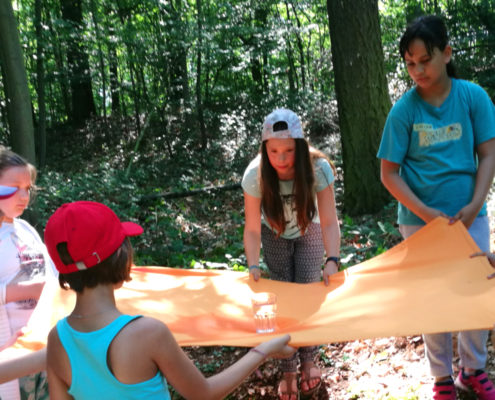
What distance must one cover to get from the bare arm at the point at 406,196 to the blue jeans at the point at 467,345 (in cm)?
24

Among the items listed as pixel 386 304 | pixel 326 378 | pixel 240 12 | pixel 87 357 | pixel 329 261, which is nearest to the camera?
pixel 87 357

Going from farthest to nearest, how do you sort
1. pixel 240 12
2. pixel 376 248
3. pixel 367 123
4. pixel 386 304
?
pixel 240 12, pixel 367 123, pixel 376 248, pixel 386 304

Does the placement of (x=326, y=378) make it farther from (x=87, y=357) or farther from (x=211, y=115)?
(x=211, y=115)

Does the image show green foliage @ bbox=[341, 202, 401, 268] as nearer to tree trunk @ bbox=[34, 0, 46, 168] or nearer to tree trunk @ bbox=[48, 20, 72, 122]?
tree trunk @ bbox=[48, 20, 72, 122]

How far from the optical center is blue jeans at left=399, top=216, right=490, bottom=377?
263cm

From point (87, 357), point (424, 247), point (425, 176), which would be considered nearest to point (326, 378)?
point (424, 247)

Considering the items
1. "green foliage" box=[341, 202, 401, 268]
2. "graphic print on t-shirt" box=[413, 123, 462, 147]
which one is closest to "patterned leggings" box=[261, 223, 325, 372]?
"graphic print on t-shirt" box=[413, 123, 462, 147]

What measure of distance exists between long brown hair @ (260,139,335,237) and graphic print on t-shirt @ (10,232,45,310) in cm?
131

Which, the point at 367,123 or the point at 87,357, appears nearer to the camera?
the point at 87,357

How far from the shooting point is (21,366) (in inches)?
73.9

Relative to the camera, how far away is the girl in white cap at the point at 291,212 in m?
2.96

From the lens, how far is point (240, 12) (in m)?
11.7

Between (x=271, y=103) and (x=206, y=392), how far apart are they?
11.7m

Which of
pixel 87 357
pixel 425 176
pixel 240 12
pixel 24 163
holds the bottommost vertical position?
pixel 87 357
